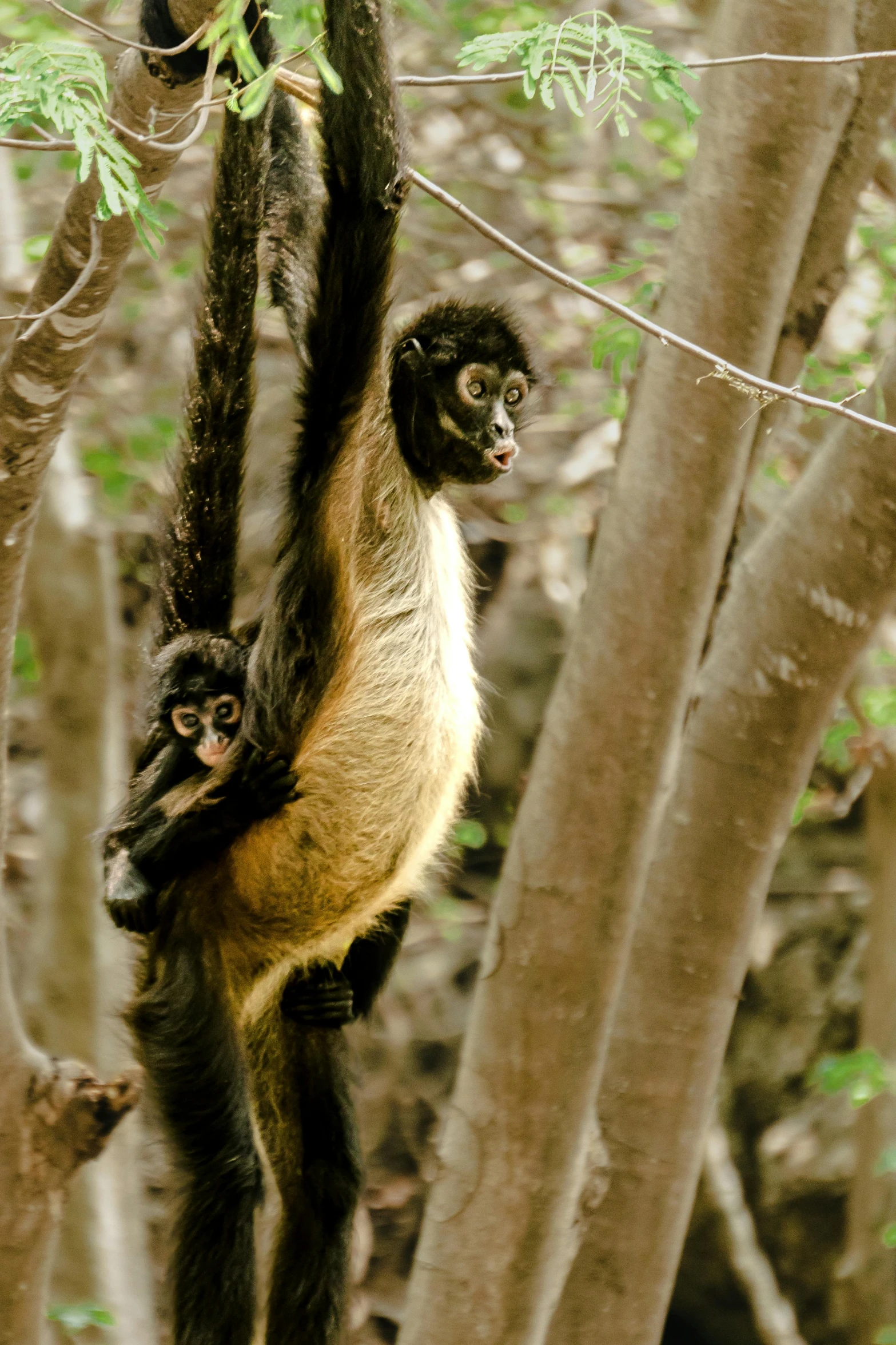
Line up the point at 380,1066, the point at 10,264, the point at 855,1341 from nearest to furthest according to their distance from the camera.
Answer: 1. the point at 10,264
2. the point at 855,1341
3. the point at 380,1066

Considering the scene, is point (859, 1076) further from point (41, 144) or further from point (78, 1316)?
point (41, 144)

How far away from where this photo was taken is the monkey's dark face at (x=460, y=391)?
388cm

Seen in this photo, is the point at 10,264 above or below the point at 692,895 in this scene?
above

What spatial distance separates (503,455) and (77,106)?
64.5 inches

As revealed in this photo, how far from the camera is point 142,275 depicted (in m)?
7.63

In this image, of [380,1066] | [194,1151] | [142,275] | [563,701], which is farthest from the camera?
[380,1066]

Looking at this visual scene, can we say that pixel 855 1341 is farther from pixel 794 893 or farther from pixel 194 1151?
pixel 194 1151

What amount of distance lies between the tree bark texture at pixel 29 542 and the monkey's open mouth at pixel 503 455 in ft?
3.73

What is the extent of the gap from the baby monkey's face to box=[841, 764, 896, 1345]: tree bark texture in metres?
3.17

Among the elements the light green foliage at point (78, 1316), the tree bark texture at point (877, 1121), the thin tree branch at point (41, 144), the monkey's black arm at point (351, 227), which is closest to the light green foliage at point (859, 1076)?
the tree bark texture at point (877, 1121)

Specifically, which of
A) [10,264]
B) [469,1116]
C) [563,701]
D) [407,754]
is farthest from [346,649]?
[10,264]

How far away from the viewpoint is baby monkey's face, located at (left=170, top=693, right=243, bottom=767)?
374 cm

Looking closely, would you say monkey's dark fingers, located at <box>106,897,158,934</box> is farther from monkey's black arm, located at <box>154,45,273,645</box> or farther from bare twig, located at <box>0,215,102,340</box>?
bare twig, located at <box>0,215,102,340</box>

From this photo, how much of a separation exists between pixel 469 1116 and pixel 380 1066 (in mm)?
4202
